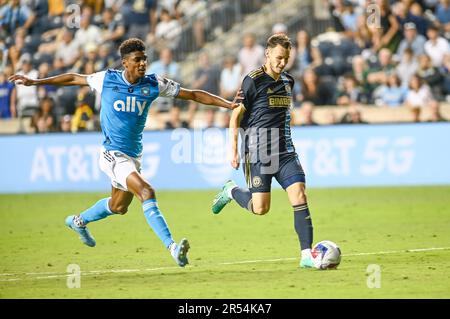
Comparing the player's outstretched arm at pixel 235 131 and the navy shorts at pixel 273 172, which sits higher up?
the player's outstretched arm at pixel 235 131

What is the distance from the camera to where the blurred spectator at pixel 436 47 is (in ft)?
70.9

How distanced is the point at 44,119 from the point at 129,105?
11474 millimetres

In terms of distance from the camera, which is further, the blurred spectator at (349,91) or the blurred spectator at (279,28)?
the blurred spectator at (279,28)

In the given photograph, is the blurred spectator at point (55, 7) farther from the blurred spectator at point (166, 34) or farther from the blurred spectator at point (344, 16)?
the blurred spectator at point (344, 16)

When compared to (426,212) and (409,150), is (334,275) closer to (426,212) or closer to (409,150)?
(426,212)

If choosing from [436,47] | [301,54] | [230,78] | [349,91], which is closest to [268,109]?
[349,91]

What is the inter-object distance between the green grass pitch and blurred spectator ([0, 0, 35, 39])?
713 centimetres

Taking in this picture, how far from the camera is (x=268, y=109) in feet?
34.3

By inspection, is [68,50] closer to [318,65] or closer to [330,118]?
[318,65]

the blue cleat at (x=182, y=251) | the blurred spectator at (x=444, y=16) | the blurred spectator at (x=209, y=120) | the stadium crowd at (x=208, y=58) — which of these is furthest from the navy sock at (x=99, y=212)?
the blurred spectator at (x=444, y=16)

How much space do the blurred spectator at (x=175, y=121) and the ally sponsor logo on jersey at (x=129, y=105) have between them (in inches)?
396

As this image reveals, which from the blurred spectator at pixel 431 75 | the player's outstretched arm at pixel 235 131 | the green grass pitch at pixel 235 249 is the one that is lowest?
the green grass pitch at pixel 235 249
